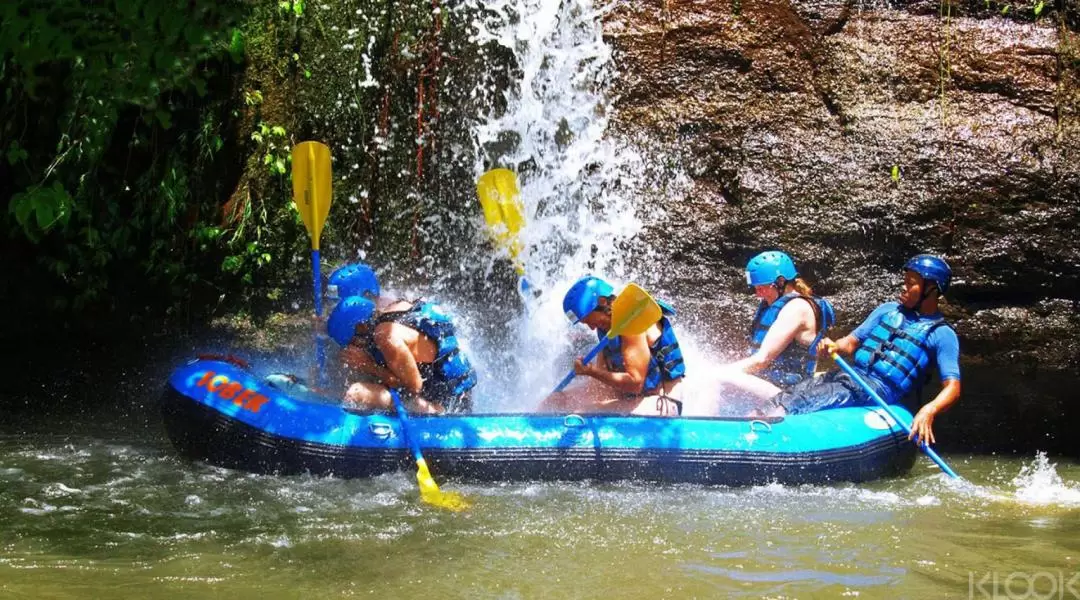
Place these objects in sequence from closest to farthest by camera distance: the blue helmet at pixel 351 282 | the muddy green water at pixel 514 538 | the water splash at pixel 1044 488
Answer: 1. the muddy green water at pixel 514 538
2. the water splash at pixel 1044 488
3. the blue helmet at pixel 351 282

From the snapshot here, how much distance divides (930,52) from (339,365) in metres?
4.83

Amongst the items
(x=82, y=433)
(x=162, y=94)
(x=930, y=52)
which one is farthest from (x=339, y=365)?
(x=930, y=52)

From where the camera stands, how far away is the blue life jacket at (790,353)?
248 inches

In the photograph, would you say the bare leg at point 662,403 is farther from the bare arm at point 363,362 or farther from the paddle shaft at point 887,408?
the bare arm at point 363,362

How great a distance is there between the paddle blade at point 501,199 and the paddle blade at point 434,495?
7.73 feet

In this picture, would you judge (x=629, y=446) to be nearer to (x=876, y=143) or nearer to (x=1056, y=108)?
(x=876, y=143)

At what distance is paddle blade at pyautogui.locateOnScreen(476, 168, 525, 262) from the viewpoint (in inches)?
282

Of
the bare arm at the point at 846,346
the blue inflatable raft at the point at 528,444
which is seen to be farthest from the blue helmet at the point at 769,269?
the blue inflatable raft at the point at 528,444

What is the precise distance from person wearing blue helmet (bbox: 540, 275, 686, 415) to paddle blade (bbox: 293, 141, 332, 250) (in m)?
1.78

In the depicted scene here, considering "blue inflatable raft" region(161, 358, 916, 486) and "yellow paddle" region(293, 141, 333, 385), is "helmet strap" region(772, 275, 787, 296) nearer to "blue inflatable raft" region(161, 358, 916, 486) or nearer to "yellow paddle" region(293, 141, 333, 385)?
"blue inflatable raft" region(161, 358, 916, 486)

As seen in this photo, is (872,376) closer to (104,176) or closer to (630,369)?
(630,369)

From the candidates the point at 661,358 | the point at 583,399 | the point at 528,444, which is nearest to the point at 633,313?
the point at 661,358

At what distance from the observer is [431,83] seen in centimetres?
803

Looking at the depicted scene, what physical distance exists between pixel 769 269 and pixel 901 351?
845 mm
